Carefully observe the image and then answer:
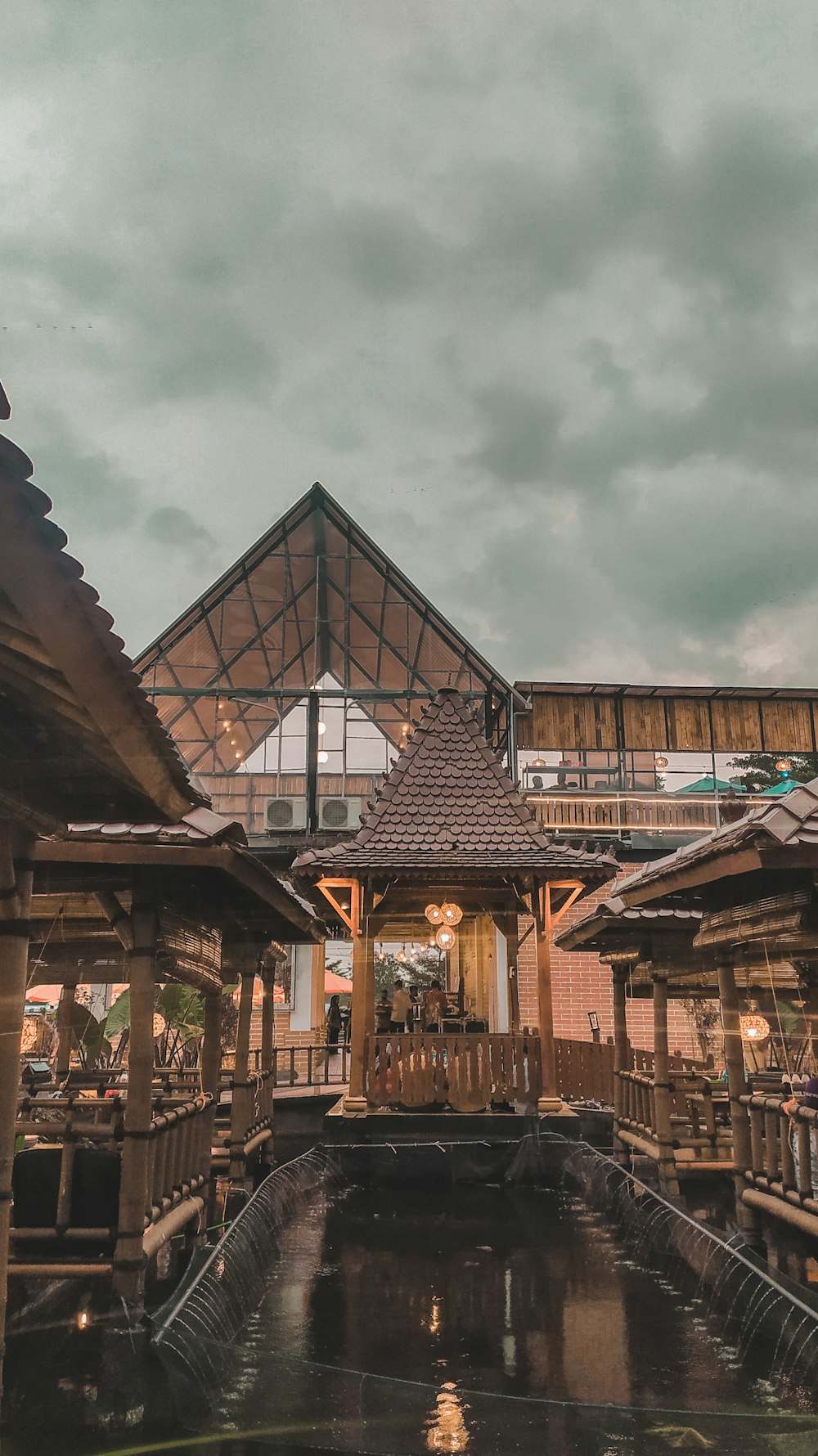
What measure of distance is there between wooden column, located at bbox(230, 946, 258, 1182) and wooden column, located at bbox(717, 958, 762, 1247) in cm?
513

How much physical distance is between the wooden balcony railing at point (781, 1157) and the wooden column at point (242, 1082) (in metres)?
5.31

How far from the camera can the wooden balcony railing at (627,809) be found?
2166 cm


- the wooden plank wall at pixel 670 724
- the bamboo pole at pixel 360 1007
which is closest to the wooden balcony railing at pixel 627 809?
the wooden plank wall at pixel 670 724

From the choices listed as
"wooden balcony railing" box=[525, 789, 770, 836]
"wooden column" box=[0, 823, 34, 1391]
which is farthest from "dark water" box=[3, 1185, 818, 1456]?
"wooden balcony railing" box=[525, 789, 770, 836]

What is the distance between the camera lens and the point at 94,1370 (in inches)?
207

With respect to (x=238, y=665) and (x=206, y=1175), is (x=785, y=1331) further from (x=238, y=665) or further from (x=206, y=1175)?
(x=238, y=665)

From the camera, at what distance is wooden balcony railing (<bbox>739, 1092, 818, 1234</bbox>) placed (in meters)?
6.55

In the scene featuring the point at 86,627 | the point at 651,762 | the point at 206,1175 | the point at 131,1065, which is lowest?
the point at 206,1175

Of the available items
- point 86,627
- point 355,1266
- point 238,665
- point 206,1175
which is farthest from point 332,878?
point 238,665

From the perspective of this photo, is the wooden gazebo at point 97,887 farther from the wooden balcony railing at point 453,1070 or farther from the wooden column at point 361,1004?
the wooden balcony railing at point 453,1070

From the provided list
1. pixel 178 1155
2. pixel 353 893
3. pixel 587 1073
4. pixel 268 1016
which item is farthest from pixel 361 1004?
pixel 587 1073

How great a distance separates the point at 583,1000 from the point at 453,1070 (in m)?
8.67

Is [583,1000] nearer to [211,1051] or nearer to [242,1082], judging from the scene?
[242,1082]

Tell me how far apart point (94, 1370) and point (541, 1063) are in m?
7.35
